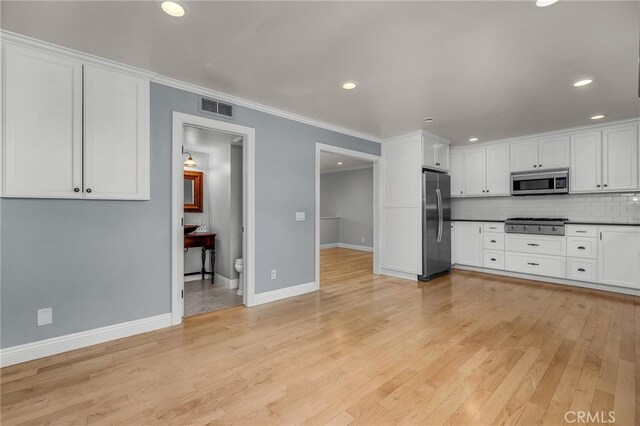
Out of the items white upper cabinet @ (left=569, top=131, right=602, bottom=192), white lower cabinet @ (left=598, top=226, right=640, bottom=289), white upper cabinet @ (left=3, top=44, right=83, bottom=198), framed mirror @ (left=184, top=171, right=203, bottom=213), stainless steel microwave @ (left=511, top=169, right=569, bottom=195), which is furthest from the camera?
framed mirror @ (left=184, top=171, right=203, bottom=213)

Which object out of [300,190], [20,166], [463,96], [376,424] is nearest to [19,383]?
[20,166]

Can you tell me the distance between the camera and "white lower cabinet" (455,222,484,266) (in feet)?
17.8

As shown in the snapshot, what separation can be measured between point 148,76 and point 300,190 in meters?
2.16

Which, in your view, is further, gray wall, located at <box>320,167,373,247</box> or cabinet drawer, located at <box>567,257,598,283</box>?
gray wall, located at <box>320,167,373,247</box>

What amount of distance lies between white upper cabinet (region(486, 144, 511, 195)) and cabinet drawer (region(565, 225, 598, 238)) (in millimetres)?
1134

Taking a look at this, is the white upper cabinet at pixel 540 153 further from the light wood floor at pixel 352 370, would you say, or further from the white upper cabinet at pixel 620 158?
the light wood floor at pixel 352 370

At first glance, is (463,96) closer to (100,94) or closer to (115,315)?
(100,94)

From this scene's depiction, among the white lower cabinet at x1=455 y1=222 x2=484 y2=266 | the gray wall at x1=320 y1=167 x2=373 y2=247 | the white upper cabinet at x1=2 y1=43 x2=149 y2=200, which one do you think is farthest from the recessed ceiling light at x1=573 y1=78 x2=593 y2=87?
the gray wall at x1=320 y1=167 x2=373 y2=247

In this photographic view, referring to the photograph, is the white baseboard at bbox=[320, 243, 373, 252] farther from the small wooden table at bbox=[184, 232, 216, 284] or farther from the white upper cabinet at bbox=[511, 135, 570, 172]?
the small wooden table at bbox=[184, 232, 216, 284]

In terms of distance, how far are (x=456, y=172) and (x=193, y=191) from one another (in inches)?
208

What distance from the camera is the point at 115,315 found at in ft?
8.66

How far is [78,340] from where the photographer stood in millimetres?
2455

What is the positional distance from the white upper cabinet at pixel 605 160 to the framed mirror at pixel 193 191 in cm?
633

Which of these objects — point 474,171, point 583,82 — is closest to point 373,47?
point 583,82
